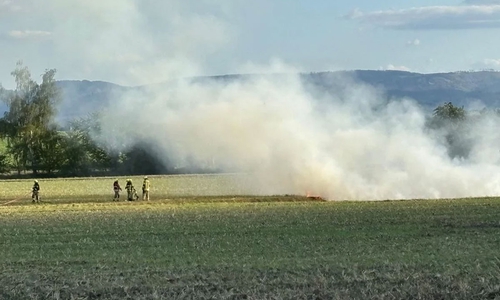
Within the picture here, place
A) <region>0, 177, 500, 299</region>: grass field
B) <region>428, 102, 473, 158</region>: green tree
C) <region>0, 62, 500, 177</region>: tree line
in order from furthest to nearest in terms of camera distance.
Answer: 1. <region>0, 62, 500, 177</region>: tree line
2. <region>428, 102, 473, 158</region>: green tree
3. <region>0, 177, 500, 299</region>: grass field

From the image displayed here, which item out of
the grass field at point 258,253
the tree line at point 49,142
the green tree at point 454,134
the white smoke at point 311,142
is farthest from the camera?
the tree line at point 49,142

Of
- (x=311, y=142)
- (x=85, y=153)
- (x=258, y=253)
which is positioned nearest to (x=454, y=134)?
(x=311, y=142)

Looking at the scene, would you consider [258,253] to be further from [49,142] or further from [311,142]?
[49,142]

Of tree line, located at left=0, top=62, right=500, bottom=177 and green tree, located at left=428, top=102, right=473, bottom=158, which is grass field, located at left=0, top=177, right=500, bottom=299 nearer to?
green tree, located at left=428, top=102, right=473, bottom=158

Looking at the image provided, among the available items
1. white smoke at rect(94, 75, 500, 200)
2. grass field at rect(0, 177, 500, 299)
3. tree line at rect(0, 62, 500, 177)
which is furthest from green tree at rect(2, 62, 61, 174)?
grass field at rect(0, 177, 500, 299)

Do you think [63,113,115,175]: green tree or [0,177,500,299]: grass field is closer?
[0,177,500,299]: grass field

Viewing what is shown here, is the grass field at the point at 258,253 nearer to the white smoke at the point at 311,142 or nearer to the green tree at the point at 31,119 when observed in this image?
the white smoke at the point at 311,142

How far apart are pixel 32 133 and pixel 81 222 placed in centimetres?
7456

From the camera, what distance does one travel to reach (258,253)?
23.7 metres

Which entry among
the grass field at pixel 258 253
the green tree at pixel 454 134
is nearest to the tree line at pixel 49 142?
the green tree at pixel 454 134

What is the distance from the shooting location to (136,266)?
21500 mm

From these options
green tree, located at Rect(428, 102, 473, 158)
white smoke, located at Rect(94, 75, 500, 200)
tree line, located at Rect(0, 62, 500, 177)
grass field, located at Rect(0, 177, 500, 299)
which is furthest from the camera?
tree line, located at Rect(0, 62, 500, 177)

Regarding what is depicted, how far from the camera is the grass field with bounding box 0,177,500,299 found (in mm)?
17688

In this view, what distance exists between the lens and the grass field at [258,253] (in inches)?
696
